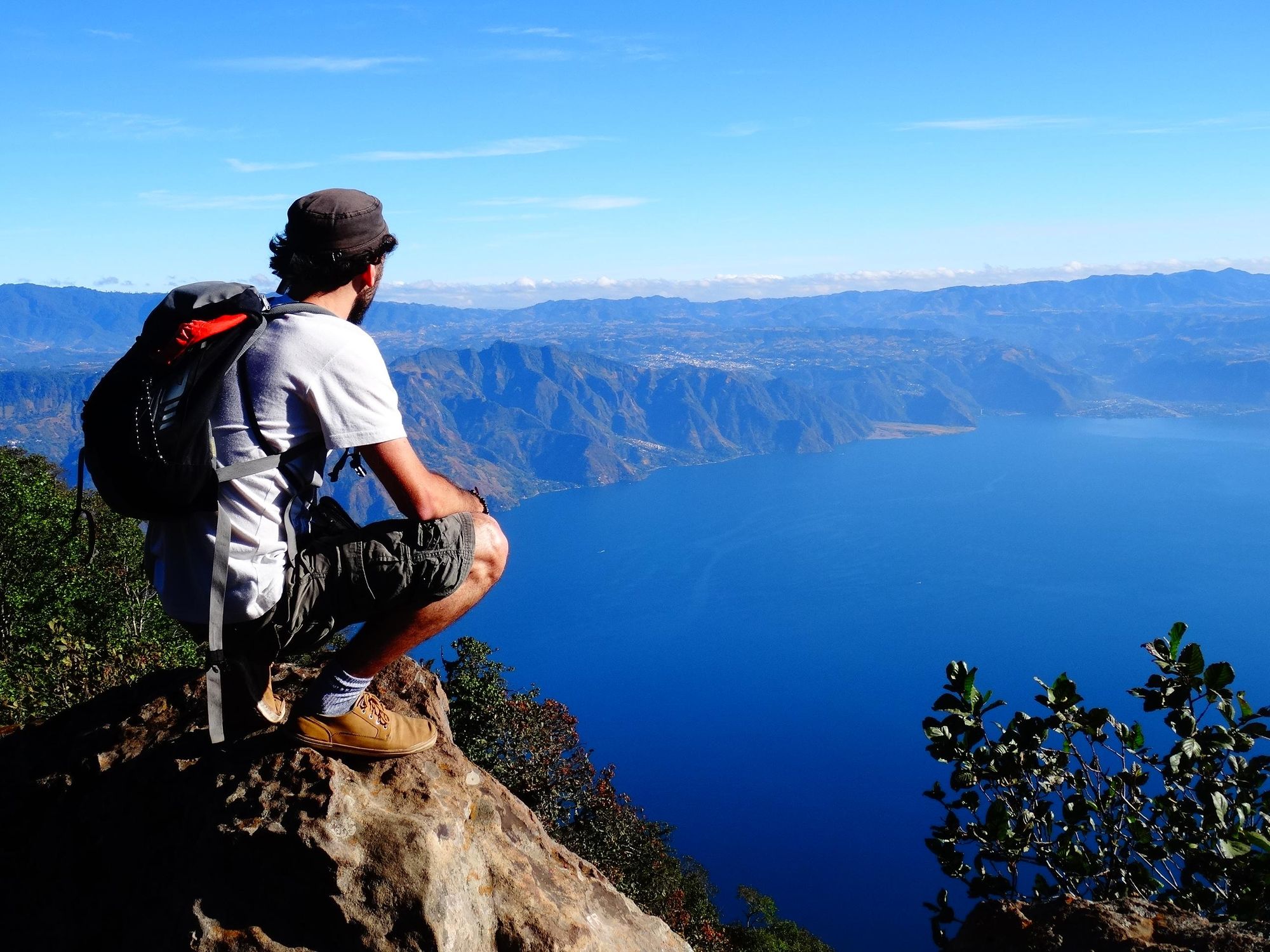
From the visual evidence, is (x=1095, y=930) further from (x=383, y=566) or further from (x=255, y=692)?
(x=255, y=692)

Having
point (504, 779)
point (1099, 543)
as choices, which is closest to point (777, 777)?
point (504, 779)

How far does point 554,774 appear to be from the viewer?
51.6 feet

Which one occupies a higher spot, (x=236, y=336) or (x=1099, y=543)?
(x=236, y=336)

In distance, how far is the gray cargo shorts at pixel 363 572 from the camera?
3.32 m

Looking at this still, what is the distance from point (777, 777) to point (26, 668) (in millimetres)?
53955

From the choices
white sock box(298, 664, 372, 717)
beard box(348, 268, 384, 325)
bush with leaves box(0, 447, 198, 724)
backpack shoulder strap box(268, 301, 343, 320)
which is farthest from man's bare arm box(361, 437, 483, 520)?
bush with leaves box(0, 447, 198, 724)

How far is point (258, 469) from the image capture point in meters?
2.88

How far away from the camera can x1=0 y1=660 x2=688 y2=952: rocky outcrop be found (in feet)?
12.0

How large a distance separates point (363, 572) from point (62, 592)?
64.1 feet

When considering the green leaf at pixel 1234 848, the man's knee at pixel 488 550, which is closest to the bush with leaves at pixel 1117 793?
the green leaf at pixel 1234 848

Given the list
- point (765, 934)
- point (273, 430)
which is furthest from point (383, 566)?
point (765, 934)

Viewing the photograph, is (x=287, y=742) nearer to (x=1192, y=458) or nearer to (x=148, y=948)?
(x=148, y=948)

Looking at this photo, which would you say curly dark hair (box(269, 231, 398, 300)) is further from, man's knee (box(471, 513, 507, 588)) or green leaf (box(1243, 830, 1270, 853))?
green leaf (box(1243, 830, 1270, 853))

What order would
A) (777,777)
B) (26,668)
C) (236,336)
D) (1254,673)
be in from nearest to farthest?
(236,336)
(26,668)
(777,777)
(1254,673)
